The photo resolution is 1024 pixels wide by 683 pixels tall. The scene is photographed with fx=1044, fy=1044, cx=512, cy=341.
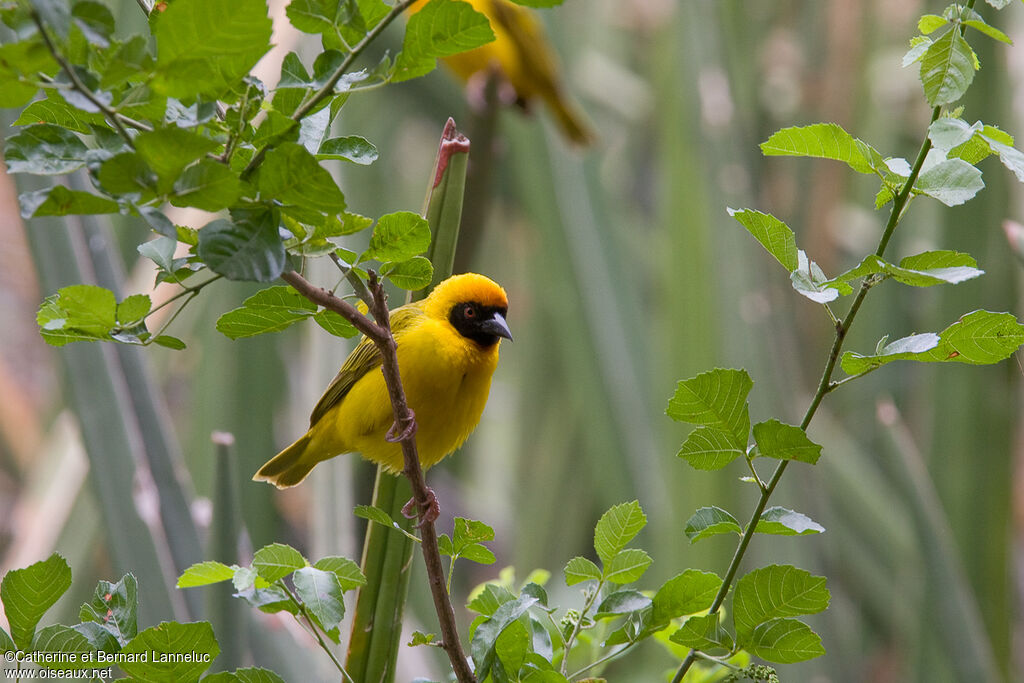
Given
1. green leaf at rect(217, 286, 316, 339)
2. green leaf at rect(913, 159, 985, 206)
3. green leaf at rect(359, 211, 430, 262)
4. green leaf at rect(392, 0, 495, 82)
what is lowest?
green leaf at rect(217, 286, 316, 339)

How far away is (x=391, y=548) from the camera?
2.93 feet

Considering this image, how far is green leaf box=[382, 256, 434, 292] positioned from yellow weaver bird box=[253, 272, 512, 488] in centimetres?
59

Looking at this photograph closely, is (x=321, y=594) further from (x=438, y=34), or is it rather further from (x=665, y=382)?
(x=665, y=382)

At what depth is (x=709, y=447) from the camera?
2.29 feet

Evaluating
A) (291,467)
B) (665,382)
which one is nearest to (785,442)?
(291,467)

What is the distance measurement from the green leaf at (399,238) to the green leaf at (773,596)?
0.31m

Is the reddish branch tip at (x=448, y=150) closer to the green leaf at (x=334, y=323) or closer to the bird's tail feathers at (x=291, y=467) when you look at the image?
the green leaf at (x=334, y=323)

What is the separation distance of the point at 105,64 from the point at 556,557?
226cm

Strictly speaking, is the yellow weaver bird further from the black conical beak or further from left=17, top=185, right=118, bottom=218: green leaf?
left=17, top=185, right=118, bottom=218: green leaf

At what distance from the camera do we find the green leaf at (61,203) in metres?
0.49

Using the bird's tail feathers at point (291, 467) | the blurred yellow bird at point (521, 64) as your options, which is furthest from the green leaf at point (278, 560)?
the blurred yellow bird at point (521, 64)

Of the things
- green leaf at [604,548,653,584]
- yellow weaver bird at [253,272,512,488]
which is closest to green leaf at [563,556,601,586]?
green leaf at [604,548,653,584]

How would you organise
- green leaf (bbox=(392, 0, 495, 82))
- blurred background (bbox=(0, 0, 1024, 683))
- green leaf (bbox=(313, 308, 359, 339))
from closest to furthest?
green leaf (bbox=(392, 0, 495, 82)) < green leaf (bbox=(313, 308, 359, 339)) < blurred background (bbox=(0, 0, 1024, 683))

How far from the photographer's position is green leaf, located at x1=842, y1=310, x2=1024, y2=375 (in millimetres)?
626
